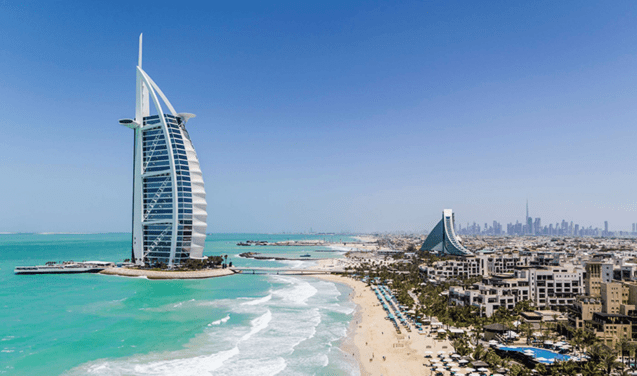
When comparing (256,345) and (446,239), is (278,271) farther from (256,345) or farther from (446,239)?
(256,345)

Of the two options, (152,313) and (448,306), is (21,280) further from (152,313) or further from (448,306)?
(448,306)

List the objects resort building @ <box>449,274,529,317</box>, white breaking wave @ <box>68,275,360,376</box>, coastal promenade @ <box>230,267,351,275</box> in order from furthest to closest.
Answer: coastal promenade @ <box>230,267,351,275</box> → resort building @ <box>449,274,529,317</box> → white breaking wave @ <box>68,275,360,376</box>

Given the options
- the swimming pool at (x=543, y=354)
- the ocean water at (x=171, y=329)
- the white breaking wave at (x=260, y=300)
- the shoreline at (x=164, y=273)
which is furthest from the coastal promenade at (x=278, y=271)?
the swimming pool at (x=543, y=354)

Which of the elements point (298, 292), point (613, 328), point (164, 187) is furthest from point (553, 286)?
point (164, 187)

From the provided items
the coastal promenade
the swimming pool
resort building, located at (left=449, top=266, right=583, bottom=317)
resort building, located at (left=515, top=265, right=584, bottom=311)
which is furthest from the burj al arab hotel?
the swimming pool

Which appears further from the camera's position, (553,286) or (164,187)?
(164,187)

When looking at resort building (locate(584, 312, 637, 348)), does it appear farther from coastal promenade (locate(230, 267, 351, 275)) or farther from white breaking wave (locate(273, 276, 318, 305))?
coastal promenade (locate(230, 267, 351, 275))

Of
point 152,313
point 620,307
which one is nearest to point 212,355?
point 152,313
